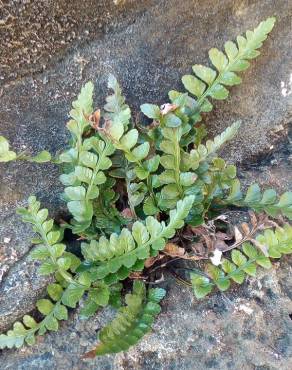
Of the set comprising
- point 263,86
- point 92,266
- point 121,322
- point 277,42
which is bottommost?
point 121,322

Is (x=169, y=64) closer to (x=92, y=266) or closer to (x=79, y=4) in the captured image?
(x=79, y=4)

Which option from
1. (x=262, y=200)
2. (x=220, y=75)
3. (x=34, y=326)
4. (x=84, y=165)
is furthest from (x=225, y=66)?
(x=34, y=326)

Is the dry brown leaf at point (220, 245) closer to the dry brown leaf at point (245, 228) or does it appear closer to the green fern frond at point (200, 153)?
the dry brown leaf at point (245, 228)

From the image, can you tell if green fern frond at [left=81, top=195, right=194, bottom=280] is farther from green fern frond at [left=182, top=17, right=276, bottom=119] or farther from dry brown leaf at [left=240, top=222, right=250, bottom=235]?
green fern frond at [left=182, top=17, right=276, bottom=119]

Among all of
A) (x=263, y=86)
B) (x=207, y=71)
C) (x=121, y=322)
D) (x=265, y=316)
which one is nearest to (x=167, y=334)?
(x=121, y=322)

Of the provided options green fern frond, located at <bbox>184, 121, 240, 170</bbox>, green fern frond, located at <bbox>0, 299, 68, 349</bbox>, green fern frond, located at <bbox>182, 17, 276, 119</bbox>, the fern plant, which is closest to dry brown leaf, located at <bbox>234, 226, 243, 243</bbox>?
the fern plant

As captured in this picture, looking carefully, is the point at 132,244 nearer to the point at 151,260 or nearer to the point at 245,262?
the point at 151,260
